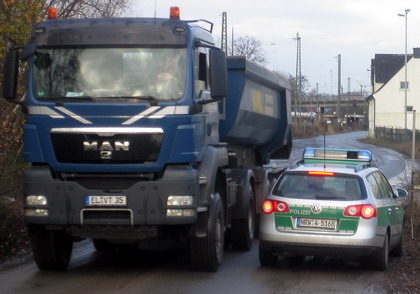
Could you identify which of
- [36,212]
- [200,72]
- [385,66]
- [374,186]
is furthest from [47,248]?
[385,66]

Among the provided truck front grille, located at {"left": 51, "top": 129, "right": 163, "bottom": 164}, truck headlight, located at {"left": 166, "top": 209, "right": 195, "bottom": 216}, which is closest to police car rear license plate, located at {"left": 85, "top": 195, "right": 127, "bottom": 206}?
truck front grille, located at {"left": 51, "top": 129, "right": 163, "bottom": 164}

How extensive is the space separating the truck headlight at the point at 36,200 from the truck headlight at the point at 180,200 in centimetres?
159

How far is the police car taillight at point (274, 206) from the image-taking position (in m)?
10.6

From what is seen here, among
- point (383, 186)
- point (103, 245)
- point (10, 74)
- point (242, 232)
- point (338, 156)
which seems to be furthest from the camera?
point (338, 156)

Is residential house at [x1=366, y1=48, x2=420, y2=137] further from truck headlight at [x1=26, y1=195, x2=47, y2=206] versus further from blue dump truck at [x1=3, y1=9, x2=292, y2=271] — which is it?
truck headlight at [x1=26, y1=195, x2=47, y2=206]

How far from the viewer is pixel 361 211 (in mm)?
10359

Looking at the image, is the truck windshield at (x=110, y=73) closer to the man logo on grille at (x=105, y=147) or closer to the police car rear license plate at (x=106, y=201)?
the man logo on grille at (x=105, y=147)

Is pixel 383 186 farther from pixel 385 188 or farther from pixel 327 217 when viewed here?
pixel 327 217

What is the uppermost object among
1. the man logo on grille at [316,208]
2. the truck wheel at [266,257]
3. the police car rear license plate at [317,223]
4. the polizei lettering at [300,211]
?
the man logo on grille at [316,208]

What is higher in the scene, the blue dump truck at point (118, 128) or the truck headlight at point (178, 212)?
the blue dump truck at point (118, 128)

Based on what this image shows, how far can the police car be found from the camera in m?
10.3

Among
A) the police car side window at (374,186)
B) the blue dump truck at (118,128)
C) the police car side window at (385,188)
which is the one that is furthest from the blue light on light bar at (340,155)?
the blue dump truck at (118,128)

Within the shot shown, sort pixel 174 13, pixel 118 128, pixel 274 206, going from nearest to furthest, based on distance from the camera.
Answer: pixel 118 128 < pixel 174 13 < pixel 274 206

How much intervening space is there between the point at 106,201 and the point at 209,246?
163 cm
